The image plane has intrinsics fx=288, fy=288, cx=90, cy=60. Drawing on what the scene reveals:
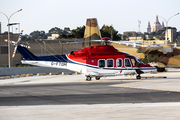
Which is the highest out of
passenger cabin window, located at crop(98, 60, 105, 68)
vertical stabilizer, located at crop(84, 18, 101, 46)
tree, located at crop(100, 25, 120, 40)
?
tree, located at crop(100, 25, 120, 40)

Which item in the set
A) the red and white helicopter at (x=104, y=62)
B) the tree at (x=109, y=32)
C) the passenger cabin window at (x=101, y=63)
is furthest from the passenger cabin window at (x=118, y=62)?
the tree at (x=109, y=32)

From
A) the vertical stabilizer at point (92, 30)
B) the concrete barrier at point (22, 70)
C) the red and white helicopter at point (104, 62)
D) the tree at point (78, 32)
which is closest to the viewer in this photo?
the red and white helicopter at point (104, 62)

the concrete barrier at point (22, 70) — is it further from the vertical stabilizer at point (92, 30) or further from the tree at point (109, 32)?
the tree at point (109, 32)

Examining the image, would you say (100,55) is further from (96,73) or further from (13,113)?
(13,113)

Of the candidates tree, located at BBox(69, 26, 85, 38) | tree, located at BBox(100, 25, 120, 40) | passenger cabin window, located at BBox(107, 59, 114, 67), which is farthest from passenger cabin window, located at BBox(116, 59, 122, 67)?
tree, located at BBox(69, 26, 85, 38)

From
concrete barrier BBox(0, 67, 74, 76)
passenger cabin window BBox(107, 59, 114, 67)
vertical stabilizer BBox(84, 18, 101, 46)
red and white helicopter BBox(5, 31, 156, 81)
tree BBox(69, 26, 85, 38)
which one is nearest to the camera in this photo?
red and white helicopter BBox(5, 31, 156, 81)

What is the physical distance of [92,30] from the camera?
31047 mm

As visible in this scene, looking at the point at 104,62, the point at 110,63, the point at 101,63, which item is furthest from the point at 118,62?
the point at 101,63

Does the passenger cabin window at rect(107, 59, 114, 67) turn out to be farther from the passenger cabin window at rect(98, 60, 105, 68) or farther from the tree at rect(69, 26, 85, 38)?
the tree at rect(69, 26, 85, 38)

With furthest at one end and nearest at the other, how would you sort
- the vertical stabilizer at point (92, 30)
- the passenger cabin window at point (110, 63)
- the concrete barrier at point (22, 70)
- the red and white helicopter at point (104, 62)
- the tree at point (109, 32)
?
the tree at point (109, 32) < the concrete barrier at point (22, 70) < the vertical stabilizer at point (92, 30) < the passenger cabin window at point (110, 63) < the red and white helicopter at point (104, 62)

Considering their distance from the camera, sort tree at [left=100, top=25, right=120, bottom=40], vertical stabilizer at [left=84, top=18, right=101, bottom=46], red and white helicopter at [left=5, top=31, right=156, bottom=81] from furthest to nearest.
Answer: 1. tree at [left=100, top=25, right=120, bottom=40]
2. vertical stabilizer at [left=84, top=18, right=101, bottom=46]
3. red and white helicopter at [left=5, top=31, right=156, bottom=81]

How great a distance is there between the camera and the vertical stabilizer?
30891 millimetres

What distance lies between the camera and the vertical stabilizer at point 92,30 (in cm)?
3089

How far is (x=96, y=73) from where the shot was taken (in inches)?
1217
